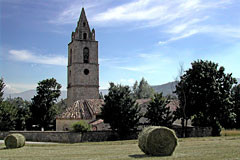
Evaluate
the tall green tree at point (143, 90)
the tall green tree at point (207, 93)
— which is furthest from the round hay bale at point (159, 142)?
the tall green tree at point (143, 90)

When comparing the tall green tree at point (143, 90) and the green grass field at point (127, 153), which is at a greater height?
the tall green tree at point (143, 90)

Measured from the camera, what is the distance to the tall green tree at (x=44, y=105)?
54.9m

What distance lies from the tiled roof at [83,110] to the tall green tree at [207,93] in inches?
525

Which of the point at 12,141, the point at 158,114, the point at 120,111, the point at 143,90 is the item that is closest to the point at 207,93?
the point at 158,114

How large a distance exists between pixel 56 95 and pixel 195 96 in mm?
28791

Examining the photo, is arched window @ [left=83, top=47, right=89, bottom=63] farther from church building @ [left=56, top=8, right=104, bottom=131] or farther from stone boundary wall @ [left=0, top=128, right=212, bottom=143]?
stone boundary wall @ [left=0, top=128, right=212, bottom=143]

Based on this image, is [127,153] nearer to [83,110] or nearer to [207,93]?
[207,93]

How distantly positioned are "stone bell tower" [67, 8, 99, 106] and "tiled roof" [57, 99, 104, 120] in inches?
338

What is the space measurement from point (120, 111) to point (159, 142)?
1838 centimetres

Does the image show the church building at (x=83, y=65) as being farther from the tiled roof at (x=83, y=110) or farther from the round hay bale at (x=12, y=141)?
the round hay bale at (x=12, y=141)

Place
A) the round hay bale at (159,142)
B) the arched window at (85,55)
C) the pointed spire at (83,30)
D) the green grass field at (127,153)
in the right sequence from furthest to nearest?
the pointed spire at (83,30) → the arched window at (85,55) → the round hay bale at (159,142) → the green grass field at (127,153)

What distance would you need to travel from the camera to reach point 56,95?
57594 millimetres

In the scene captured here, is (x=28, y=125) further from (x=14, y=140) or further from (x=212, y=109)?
(x=212, y=109)

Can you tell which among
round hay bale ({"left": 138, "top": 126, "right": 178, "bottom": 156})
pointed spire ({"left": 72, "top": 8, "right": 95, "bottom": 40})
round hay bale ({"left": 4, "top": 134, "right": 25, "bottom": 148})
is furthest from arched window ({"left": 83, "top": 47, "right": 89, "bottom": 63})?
round hay bale ({"left": 138, "top": 126, "right": 178, "bottom": 156})
